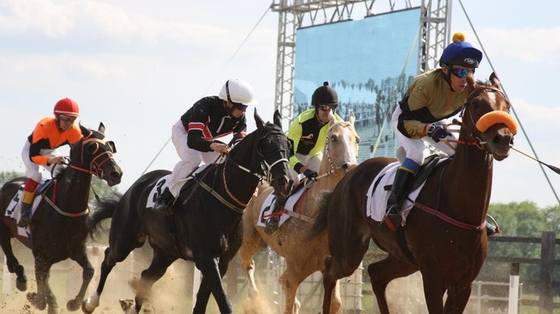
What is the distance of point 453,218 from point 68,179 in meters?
5.52

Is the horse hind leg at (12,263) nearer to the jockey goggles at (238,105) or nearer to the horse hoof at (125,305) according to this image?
the horse hoof at (125,305)

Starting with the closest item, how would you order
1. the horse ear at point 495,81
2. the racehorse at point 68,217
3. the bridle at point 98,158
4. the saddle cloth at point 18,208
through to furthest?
the horse ear at point 495,81 < the bridle at point 98,158 < the racehorse at point 68,217 < the saddle cloth at point 18,208

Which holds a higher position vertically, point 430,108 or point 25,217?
point 430,108

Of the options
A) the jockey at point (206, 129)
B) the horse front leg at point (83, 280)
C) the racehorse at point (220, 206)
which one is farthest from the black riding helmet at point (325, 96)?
the horse front leg at point (83, 280)

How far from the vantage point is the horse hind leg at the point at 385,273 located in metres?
9.73

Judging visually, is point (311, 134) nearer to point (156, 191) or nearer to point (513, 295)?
point (156, 191)

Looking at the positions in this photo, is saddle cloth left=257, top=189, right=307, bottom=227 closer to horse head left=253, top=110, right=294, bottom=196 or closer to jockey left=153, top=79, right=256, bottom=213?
jockey left=153, top=79, right=256, bottom=213

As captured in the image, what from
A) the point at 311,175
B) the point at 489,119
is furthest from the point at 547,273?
the point at 489,119

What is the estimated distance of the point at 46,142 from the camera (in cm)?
1257

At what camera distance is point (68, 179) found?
11.9m

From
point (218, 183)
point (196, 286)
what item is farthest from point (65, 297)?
point (218, 183)

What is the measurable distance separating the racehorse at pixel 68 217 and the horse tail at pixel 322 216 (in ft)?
9.13

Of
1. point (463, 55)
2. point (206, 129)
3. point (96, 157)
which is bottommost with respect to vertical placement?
point (96, 157)

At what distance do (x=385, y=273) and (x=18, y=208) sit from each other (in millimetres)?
5340
